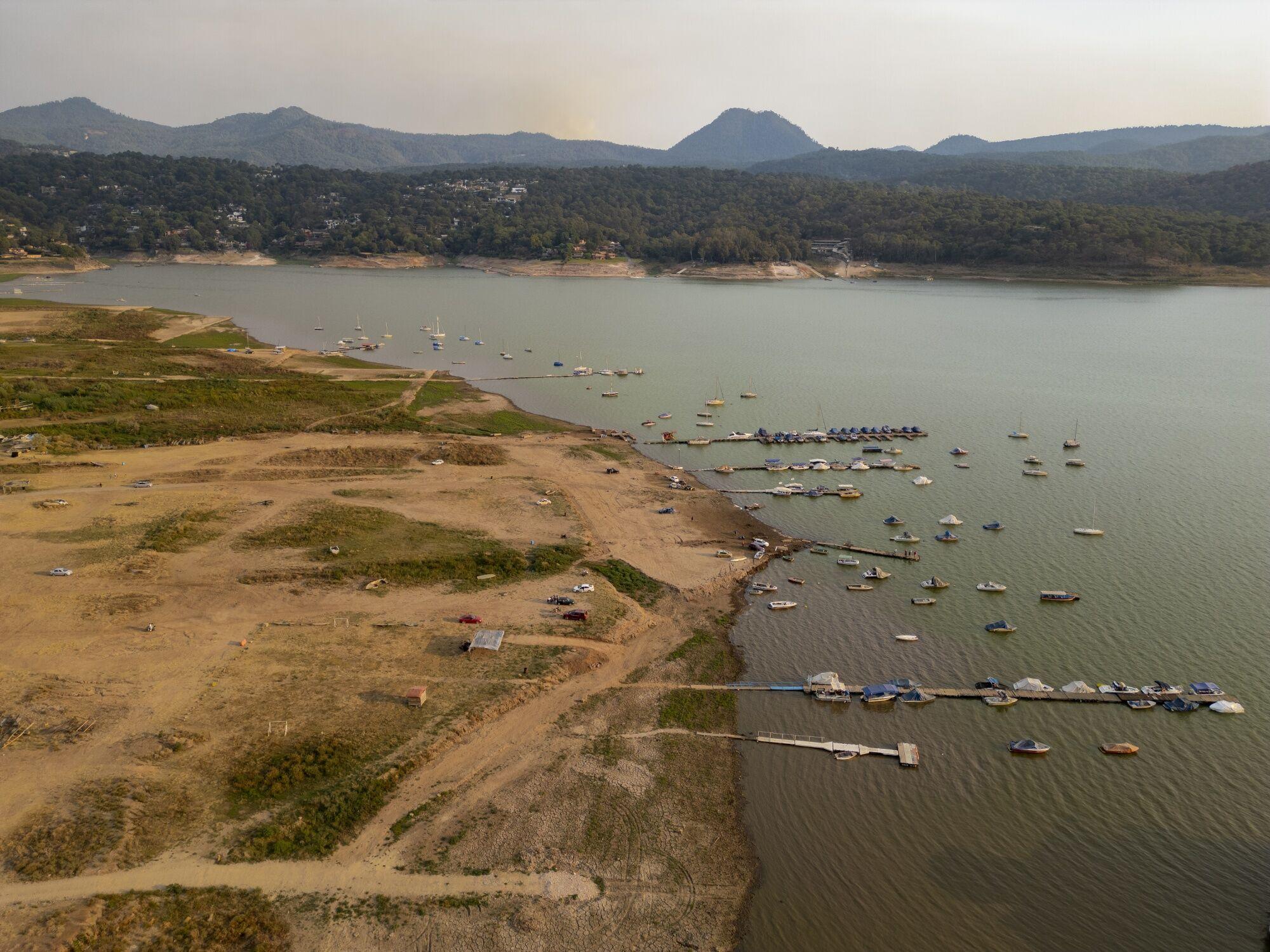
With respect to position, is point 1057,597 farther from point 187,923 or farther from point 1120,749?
point 187,923

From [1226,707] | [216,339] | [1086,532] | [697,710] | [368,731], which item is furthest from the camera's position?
[216,339]

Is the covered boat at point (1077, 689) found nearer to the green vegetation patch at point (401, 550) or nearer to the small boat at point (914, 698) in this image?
the small boat at point (914, 698)

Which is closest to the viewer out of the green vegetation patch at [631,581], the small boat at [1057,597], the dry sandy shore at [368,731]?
the dry sandy shore at [368,731]

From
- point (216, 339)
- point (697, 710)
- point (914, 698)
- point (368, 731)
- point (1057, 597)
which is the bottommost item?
point (697, 710)

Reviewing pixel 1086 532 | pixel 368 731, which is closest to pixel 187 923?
pixel 368 731

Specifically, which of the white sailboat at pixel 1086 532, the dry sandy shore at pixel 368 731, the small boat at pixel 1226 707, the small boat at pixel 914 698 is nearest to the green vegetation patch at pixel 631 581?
the dry sandy shore at pixel 368 731

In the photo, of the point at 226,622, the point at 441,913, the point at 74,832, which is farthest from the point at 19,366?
the point at 441,913
